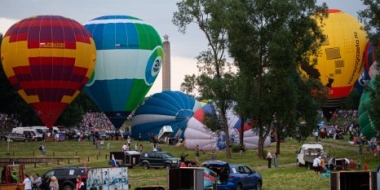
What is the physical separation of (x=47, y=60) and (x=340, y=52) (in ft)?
92.8

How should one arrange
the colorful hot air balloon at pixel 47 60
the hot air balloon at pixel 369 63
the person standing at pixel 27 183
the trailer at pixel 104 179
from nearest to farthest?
the trailer at pixel 104 179 → the person standing at pixel 27 183 → the colorful hot air balloon at pixel 47 60 → the hot air balloon at pixel 369 63

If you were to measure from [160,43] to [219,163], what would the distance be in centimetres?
5363

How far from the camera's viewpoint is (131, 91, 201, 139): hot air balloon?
283ft

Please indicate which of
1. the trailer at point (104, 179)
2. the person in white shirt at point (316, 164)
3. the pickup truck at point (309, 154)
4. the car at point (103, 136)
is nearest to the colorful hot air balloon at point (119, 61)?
the car at point (103, 136)

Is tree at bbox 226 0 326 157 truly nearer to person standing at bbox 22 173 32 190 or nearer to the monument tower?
person standing at bbox 22 173 32 190

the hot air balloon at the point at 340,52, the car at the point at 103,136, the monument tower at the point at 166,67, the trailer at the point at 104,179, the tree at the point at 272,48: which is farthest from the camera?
the monument tower at the point at 166,67

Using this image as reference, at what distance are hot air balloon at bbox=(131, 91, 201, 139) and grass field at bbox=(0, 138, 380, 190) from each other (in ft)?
25.3

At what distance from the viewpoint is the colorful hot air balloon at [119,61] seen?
278 feet

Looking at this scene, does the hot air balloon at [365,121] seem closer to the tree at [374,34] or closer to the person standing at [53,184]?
the tree at [374,34]

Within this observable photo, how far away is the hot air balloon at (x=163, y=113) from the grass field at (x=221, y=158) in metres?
7.72

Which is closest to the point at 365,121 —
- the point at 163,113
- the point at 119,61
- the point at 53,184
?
the point at 163,113

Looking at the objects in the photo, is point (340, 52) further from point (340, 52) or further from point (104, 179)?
point (104, 179)

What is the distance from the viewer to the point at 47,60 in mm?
75875

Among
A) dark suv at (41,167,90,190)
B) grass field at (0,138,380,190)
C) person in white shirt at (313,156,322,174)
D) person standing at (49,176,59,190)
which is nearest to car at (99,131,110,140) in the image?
grass field at (0,138,380,190)
